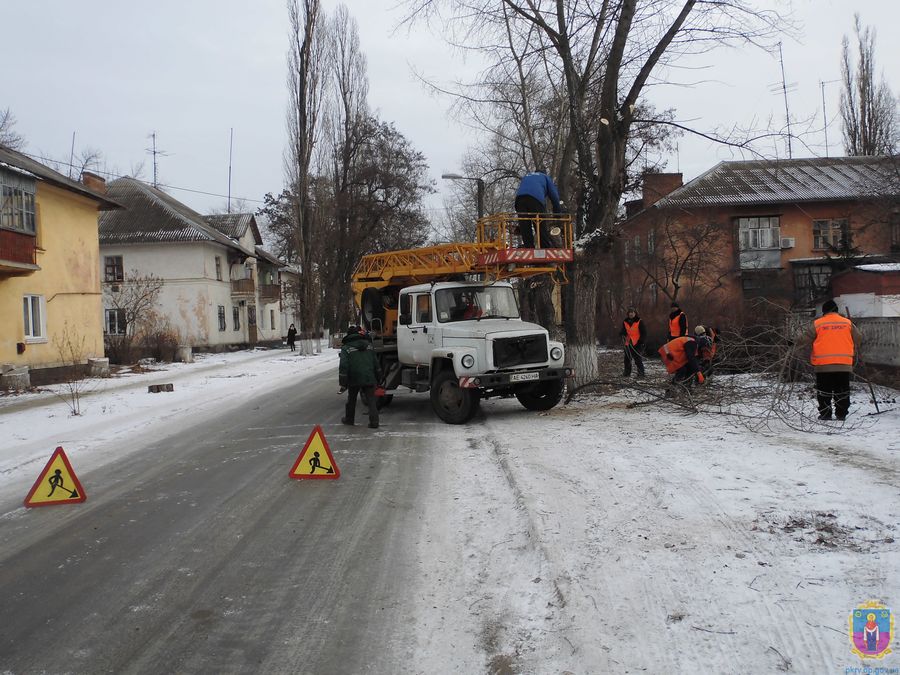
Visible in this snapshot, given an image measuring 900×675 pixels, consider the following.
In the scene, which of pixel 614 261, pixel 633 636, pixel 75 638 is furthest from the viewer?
pixel 614 261

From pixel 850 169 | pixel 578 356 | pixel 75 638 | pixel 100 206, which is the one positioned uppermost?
pixel 850 169

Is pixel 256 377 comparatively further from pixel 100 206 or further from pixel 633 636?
pixel 633 636

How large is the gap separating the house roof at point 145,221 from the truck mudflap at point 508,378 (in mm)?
31056

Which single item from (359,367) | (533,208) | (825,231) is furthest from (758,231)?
(359,367)

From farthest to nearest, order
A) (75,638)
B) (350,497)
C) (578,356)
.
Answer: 1. (578,356)
2. (350,497)
3. (75,638)

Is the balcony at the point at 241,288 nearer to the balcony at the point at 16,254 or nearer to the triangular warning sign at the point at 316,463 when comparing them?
the balcony at the point at 16,254

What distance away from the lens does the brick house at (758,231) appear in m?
28.6

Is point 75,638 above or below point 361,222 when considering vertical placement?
below

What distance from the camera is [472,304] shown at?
40.5 ft

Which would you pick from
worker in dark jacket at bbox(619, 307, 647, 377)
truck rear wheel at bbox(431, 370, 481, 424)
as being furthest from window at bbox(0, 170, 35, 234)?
worker in dark jacket at bbox(619, 307, 647, 377)

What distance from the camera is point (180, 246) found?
39.0 m

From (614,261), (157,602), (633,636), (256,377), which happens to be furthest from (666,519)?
(614,261)

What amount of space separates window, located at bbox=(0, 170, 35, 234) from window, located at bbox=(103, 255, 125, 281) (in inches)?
766

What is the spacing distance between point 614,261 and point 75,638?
2695 cm
